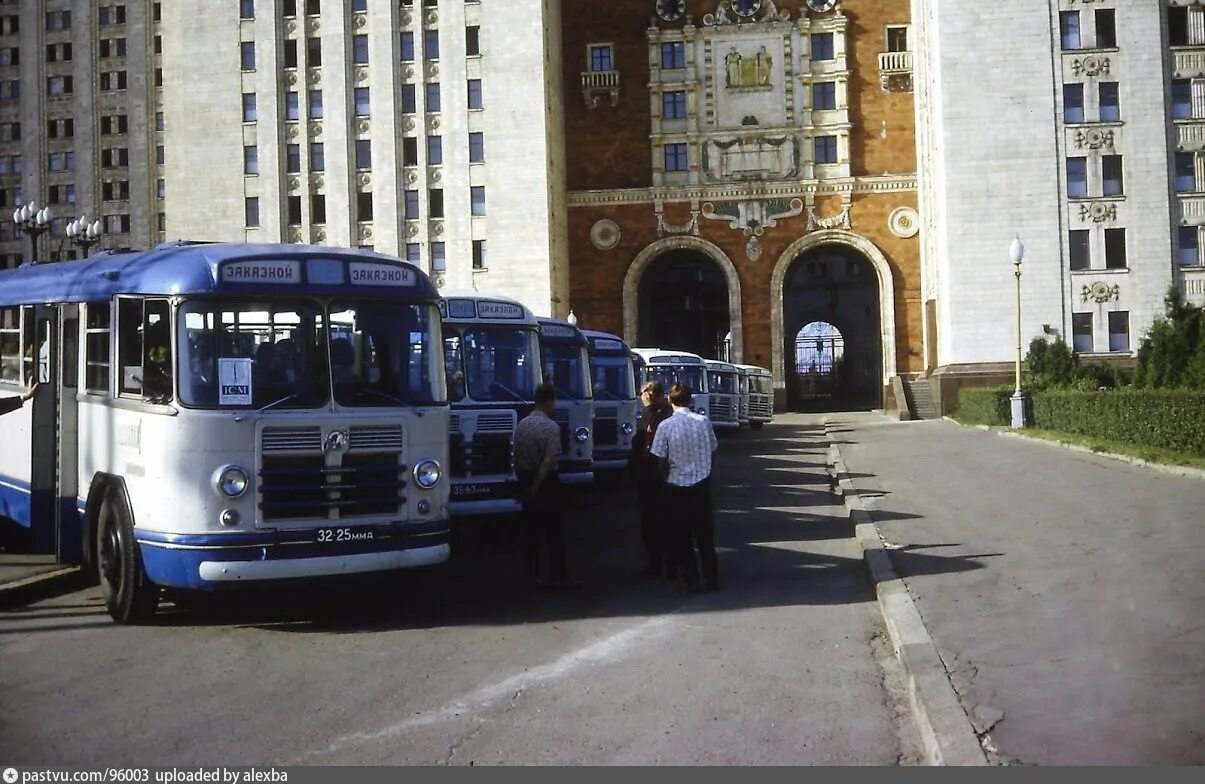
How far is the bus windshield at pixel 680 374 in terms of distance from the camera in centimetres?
3409

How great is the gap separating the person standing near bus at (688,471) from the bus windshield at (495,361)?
172 inches

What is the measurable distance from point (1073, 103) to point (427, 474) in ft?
145

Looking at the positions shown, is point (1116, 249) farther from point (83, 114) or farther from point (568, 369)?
point (83, 114)

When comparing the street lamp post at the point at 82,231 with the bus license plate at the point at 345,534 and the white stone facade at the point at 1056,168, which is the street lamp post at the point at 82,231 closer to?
the bus license plate at the point at 345,534

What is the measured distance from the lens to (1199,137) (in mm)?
48531

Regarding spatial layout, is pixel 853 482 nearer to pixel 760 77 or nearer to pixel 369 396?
pixel 369 396

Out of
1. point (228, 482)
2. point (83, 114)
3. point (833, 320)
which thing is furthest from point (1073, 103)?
point (83, 114)

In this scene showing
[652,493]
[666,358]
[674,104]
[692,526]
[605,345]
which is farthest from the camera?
[674,104]

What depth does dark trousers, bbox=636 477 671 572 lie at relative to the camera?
12.5 metres

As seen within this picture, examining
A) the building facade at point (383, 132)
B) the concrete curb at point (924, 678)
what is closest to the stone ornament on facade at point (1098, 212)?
the building facade at point (383, 132)

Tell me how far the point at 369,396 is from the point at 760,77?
5092 cm

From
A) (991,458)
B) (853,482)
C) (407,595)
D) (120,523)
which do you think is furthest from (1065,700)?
(991,458)

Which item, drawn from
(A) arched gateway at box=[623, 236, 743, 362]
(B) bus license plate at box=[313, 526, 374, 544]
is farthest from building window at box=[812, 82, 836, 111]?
(B) bus license plate at box=[313, 526, 374, 544]

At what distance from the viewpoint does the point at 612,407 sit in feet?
75.6
